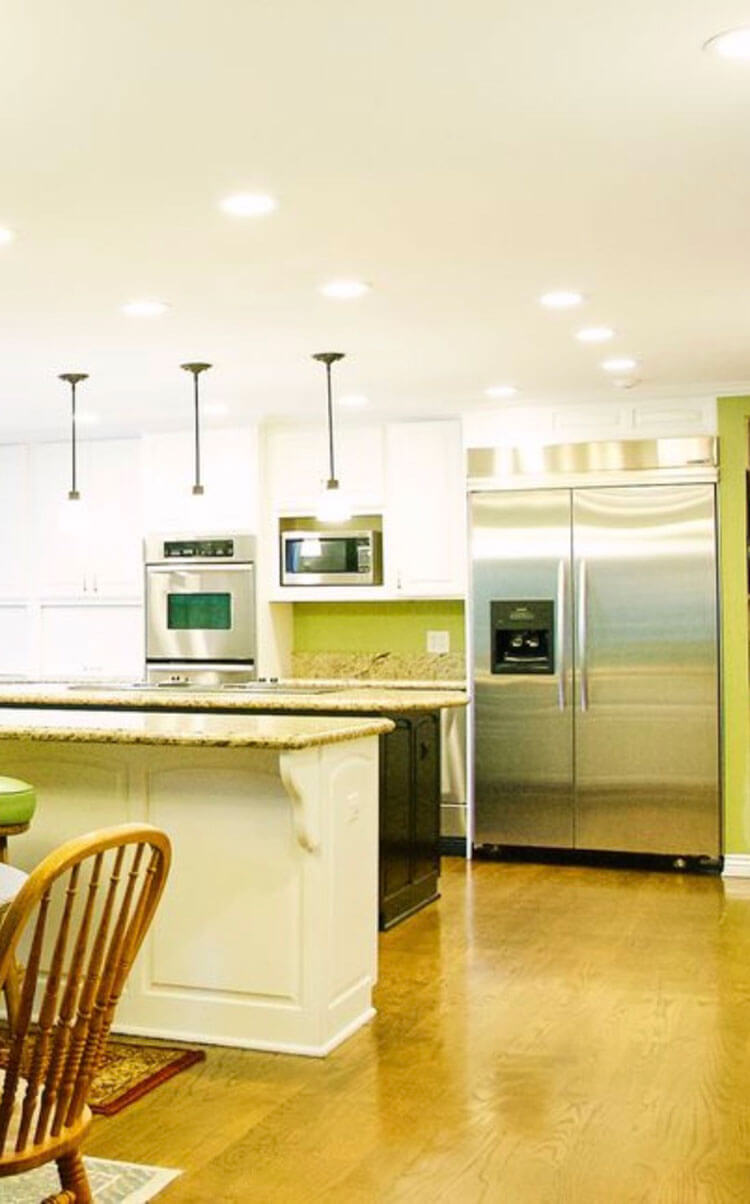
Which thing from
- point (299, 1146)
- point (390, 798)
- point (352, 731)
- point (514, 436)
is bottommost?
point (299, 1146)

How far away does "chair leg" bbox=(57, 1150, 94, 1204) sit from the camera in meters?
2.12

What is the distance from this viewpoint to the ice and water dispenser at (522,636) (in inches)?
267

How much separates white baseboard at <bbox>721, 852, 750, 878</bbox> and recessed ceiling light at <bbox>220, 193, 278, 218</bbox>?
13.6 ft

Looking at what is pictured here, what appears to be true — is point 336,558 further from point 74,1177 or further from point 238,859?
point 74,1177

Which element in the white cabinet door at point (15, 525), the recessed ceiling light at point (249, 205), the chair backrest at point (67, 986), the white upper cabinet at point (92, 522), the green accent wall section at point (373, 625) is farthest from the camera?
the white cabinet door at point (15, 525)

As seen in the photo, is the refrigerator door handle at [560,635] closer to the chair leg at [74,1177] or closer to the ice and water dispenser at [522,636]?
the ice and water dispenser at [522,636]

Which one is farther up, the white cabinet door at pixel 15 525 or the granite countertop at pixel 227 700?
the white cabinet door at pixel 15 525

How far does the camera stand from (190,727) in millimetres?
3902

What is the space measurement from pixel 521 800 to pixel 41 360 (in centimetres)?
316

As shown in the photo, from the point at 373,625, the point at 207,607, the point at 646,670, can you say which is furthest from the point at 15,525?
the point at 646,670

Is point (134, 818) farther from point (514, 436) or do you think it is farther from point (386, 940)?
point (514, 436)

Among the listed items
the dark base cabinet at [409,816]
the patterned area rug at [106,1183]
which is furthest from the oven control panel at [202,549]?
the patterned area rug at [106,1183]

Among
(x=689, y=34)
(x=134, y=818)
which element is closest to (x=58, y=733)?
(x=134, y=818)

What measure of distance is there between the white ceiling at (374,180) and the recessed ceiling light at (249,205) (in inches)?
1.7
